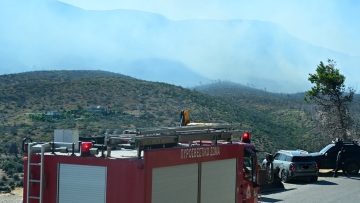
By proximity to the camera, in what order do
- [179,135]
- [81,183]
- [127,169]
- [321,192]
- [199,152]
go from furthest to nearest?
[321,192] → [199,152] → [179,135] → [81,183] → [127,169]

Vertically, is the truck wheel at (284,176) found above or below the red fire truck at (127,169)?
below

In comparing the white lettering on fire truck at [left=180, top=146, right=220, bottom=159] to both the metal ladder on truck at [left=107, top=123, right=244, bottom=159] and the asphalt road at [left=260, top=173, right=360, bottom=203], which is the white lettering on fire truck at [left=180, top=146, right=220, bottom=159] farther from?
the asphalt road at [left=260, top=173, right=360, bottom=203]

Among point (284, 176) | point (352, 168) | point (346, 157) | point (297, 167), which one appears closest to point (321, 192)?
point (297, 167)

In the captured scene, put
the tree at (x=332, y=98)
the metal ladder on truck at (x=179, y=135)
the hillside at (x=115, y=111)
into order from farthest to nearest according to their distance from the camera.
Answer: the hillside at (x=115, y=111)
the tree at (x=332, y=98)
the metal ladder on truck at (x=179, y=135)

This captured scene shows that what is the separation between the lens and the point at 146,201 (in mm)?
7234

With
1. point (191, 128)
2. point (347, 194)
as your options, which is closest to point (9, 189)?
point (347, 194)

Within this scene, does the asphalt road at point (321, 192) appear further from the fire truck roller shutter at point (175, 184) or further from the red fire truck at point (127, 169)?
the fire truck roller shutter at point (175, 184)

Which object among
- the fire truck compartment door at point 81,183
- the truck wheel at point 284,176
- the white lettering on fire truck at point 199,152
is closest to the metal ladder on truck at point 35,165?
the fire truck compartment door at point 81,183

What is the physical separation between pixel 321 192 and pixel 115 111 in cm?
3375

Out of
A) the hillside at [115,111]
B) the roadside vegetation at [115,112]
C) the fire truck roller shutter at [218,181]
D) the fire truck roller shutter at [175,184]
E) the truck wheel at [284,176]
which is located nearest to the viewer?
the fire truck roller shutter at [175,184]

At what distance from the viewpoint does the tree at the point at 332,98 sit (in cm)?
3453

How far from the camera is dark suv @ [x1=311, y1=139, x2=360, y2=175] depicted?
86.4ft

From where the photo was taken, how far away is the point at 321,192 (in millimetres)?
20922

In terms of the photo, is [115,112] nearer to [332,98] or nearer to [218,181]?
[332,98]
